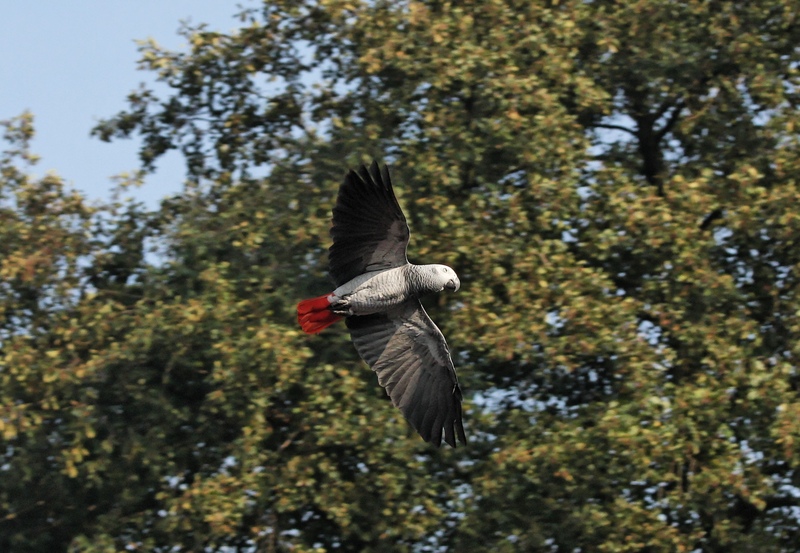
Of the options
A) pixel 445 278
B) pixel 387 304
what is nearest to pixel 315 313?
pixel 387 304

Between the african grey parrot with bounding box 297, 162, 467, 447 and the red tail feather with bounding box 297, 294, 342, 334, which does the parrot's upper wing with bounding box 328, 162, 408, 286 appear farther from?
the red tail feather with bounding box 297, 294, 342, 334

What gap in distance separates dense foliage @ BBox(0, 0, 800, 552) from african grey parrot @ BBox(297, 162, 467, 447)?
5.73ft

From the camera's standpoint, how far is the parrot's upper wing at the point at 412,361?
8.62 m

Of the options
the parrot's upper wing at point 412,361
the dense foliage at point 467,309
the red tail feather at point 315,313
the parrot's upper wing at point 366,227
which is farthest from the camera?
the dense foliage at point 467,309

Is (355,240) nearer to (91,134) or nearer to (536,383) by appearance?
(536,383)

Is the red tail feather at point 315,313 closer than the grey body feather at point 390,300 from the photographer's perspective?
No

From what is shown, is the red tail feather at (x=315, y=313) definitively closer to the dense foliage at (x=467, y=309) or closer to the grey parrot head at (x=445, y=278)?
the grey parrot head at (x=445, y=278)

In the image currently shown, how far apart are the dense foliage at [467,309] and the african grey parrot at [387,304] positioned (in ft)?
5.73

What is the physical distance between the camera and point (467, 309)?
1057cm

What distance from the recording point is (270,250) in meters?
11.5

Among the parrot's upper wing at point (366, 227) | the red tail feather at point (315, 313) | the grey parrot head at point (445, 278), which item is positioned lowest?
the red tail feather at point (315, 313)

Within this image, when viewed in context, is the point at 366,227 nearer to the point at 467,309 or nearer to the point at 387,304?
the point at 387,304

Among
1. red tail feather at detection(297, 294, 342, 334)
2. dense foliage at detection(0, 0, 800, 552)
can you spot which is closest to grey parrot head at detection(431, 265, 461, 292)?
red tail feather at detection(297, 294, 342, 334)

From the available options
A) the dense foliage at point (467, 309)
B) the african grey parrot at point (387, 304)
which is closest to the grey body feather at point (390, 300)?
the african grey parrot at point (387, 304)
